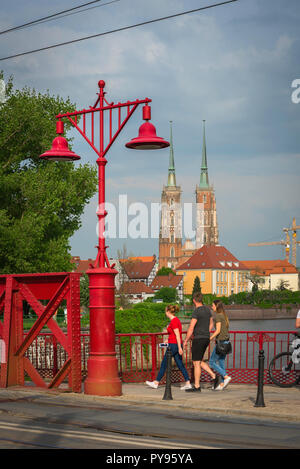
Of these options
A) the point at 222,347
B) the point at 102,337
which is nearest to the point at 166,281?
the point at 222,347

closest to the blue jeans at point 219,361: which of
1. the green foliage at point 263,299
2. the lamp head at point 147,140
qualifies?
the lamp head at point 147,140

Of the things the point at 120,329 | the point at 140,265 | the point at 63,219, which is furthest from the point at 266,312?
the point at 120,329

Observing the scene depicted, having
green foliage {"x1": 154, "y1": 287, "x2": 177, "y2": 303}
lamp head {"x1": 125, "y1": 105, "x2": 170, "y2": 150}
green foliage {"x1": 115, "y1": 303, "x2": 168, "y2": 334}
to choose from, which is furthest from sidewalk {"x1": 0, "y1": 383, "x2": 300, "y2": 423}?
green foliage {"x1": 154, "y1": 287, "x2": 177, "y2": 303}

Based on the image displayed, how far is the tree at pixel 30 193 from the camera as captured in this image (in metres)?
37.8

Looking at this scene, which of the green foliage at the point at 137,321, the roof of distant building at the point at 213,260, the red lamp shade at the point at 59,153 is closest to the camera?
the red lamp shade at the point at 59,153

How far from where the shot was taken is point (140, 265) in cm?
19288

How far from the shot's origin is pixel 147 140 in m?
13.0

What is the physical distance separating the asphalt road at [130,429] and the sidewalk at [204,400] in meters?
0.30

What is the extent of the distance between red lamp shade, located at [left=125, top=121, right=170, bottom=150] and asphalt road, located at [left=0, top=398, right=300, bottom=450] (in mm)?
4781

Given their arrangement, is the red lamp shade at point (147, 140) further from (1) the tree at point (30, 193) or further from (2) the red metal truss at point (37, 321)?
(1) the tree at point (30, 193)

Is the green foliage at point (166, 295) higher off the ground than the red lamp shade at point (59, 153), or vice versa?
the red lamp shade at point (59, 153)

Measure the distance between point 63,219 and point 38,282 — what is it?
3146 cm

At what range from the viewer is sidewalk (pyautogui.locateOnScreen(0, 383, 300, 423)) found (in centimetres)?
1087

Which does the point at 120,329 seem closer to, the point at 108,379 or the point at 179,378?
the point at 179,378
